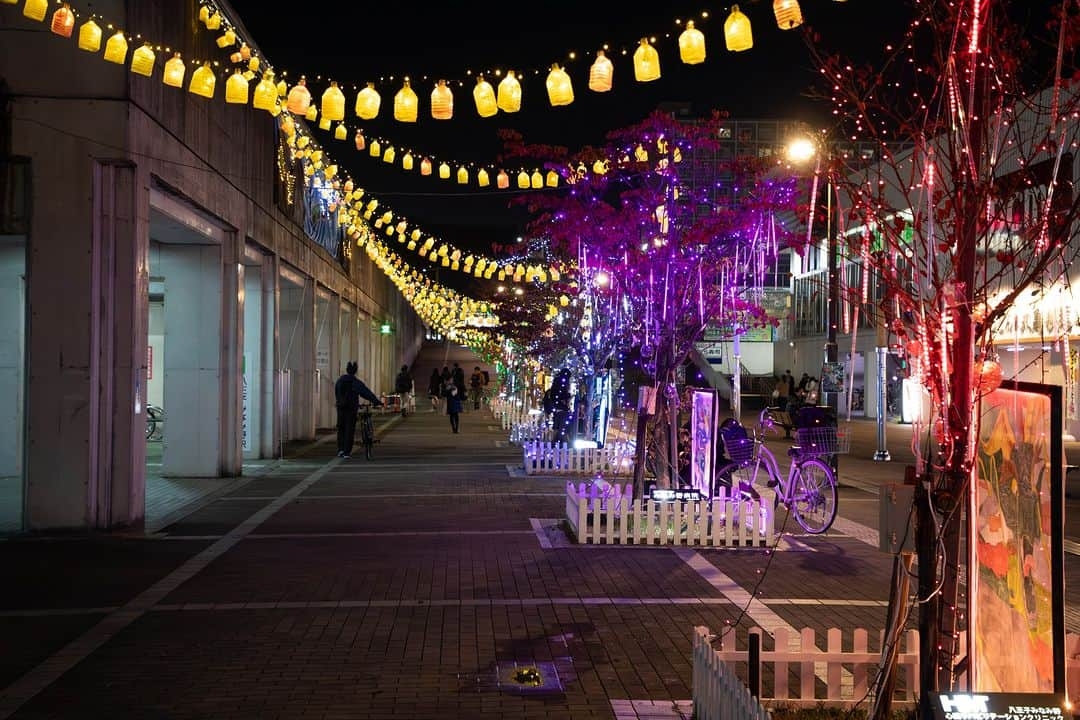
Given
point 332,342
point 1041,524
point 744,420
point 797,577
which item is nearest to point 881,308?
point 1041,524

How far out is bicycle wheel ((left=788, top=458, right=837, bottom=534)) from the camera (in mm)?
12672

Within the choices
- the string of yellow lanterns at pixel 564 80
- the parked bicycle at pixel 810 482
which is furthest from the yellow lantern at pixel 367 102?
the parked bicycle at pixel 810 482

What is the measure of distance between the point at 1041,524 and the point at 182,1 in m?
13.7

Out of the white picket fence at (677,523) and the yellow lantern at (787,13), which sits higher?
the yellow lantern at (787,13)

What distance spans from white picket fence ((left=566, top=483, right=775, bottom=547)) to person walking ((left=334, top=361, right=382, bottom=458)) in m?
12.1

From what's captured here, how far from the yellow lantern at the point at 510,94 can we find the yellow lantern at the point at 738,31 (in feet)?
9.31

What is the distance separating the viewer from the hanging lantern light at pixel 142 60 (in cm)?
1191

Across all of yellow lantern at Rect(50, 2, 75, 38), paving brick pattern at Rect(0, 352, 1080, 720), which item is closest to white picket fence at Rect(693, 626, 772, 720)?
paving brick pattern at Rect(0, 352, 1080, 720)

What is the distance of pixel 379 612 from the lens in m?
8.50

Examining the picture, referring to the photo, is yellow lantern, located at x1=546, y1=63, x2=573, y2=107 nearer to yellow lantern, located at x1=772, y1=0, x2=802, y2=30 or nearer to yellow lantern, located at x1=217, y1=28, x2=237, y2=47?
yellow lantern, located at x1=772, y1=0, x2=802, y2=30

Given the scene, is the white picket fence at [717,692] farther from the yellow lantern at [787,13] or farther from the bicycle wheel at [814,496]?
the bicycle wheel at [814,496]

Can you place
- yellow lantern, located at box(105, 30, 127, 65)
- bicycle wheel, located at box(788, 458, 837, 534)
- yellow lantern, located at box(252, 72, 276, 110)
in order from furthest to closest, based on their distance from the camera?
1. yellow lantern, located at box(252, 72, 276, 110)
2. bicycle wheel, located at box(788, 458, 837, 534)
3. yellow lantern, located at box(105, 30, 127, 65)

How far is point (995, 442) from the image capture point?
4898 millimetres

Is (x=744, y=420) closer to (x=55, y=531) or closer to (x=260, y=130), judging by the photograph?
(x=260, y=130)
